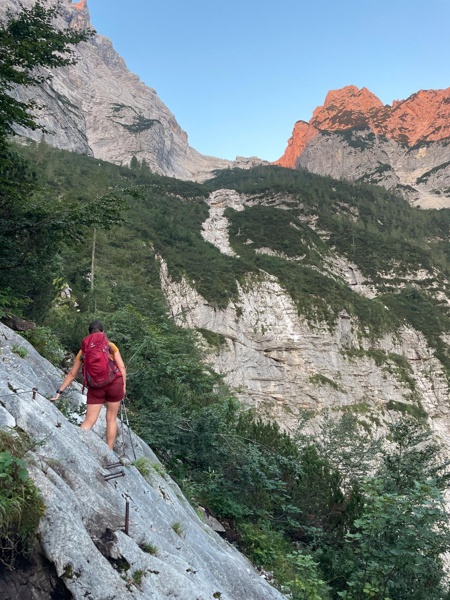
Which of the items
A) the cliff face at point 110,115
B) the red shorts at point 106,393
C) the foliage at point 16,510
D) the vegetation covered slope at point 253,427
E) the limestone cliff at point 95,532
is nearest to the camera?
the foliage at point 16,510

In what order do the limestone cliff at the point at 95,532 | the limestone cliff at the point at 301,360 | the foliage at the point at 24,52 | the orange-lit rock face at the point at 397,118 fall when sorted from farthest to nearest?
the orange-lit rock face at the point at 397,118, the limestone cliff at the point at 301,360, the foliage at the point at 24,52, the limestone cliff at the point at 95,532

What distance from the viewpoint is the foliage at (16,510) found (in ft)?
7.02

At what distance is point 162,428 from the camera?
27.8ft

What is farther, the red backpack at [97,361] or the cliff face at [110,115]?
the cliff face at [110,115]

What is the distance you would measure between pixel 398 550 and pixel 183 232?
46.4 meters

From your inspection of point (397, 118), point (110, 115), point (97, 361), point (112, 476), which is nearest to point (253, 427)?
point (97, 361)

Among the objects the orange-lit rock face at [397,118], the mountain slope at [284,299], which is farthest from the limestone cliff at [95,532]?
the orange-lit rock face at [397,118]

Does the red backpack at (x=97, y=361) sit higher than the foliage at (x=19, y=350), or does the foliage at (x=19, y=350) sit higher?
the red backpack at (x=97, y=361)

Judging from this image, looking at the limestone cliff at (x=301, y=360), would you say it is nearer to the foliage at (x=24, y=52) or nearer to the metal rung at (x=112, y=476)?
the foliage at (x=24, y=52)

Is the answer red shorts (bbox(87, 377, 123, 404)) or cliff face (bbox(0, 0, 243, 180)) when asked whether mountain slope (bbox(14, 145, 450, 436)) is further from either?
cliff face (bbox(0, 0, 243, 180))

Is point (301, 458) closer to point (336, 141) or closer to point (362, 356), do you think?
point (362, 356)

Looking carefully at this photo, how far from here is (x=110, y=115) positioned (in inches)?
5591

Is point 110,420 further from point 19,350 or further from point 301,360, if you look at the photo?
point 301,360

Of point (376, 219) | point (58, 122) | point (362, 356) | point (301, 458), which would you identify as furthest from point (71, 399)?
point (58, 122)
